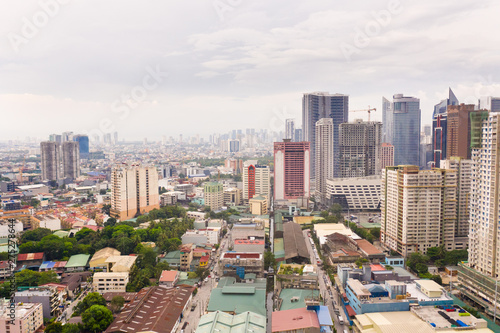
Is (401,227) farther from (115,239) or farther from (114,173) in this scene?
(114,173)

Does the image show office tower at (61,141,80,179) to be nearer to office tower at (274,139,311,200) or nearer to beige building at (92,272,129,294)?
office tower at (274,139,311,200)

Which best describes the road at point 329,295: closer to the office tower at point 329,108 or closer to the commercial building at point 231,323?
the commercial building at point 231,323

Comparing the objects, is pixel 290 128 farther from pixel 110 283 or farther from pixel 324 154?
pixel 110 283

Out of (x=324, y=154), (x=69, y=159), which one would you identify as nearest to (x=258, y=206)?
(x=324, y=154)

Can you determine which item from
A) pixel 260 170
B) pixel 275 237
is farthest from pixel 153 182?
pixel 275 237

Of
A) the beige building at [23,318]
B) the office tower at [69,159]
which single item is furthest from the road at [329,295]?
the office tower at [69,159]

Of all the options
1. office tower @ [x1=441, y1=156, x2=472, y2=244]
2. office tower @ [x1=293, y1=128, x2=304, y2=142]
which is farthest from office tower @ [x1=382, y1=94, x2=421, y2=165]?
office tower @ [x1=441, y1=156, x2=472, y2=244]
